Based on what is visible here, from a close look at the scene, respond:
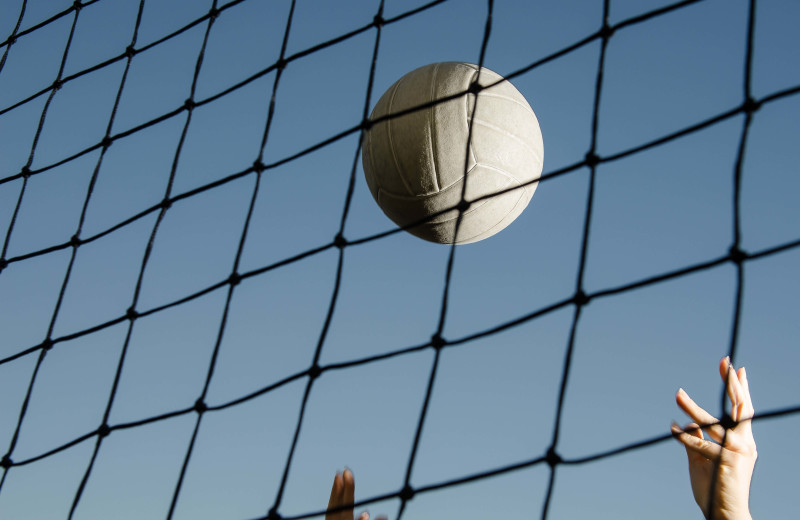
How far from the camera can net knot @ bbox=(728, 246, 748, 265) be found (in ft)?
6.05

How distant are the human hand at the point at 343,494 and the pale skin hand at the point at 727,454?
2.86 feet

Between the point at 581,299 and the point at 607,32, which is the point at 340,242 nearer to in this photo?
the point at 581,299

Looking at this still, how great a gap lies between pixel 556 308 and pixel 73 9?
9.06ft

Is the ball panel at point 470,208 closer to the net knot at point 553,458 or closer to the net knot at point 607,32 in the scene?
the net knot at point 607,32

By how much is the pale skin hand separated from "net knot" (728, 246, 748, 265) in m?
0.46

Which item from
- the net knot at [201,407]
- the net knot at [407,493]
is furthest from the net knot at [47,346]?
the net knot at [407,493]

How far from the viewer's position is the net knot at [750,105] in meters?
1.97

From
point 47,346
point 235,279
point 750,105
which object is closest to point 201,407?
point 235,279

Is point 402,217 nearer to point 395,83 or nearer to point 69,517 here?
point 395,83

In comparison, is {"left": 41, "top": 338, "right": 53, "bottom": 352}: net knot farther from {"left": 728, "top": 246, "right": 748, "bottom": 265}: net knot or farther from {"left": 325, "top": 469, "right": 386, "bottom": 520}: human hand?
{"left": 728, "top": 246, "right": 748, "bottom": 265}: net knot

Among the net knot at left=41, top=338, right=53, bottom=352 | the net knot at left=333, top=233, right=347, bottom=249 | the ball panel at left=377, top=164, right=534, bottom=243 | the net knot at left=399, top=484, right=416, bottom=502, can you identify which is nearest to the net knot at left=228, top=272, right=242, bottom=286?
the net knot at left=333, top=233, right=347, bottom=249

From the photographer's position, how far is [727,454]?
7.50 feet

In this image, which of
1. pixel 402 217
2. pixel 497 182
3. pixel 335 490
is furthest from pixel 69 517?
pixel 497 182

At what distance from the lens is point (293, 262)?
2.56 meters
